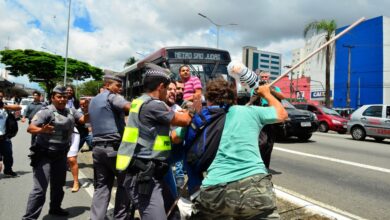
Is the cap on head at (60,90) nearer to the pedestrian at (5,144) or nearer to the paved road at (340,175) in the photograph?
the pedestrian at (5,144)

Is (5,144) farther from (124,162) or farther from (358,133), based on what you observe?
(358,133)

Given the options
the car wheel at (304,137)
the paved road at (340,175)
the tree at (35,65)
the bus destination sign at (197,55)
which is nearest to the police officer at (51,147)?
the paved road at (340,175)

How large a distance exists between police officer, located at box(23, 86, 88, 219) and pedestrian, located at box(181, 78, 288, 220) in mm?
2319

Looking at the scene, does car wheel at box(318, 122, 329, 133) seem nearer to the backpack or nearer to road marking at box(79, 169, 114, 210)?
road marking at box(79, 169, 114, 210)

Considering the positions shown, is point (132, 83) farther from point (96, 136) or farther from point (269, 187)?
point (269, 187)

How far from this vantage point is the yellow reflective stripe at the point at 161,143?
2.85 metres

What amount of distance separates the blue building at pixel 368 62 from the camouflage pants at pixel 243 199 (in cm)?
4918

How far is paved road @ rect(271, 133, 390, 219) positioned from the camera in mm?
5543

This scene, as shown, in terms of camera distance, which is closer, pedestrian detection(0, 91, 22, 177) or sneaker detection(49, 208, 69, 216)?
sneaker detection(49, 208, 69, 216)

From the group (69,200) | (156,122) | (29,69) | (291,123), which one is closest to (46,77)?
(29,69)

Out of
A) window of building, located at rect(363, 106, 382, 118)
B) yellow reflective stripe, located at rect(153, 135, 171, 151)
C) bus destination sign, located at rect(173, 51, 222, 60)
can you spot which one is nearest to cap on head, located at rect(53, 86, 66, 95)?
yellow reflective stripe, located at rect(153, 135, 171, 151)

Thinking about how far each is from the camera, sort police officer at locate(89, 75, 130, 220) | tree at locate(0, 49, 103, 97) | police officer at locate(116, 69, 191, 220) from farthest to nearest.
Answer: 1. tree at locate(0, 49, 103, 97)
2. police officer at locate(89, 75, 130, 220)
3. police officer at locate(116, 69, 191, 220)

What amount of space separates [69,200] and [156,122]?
3.31 m

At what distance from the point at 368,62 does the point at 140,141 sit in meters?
53.8
